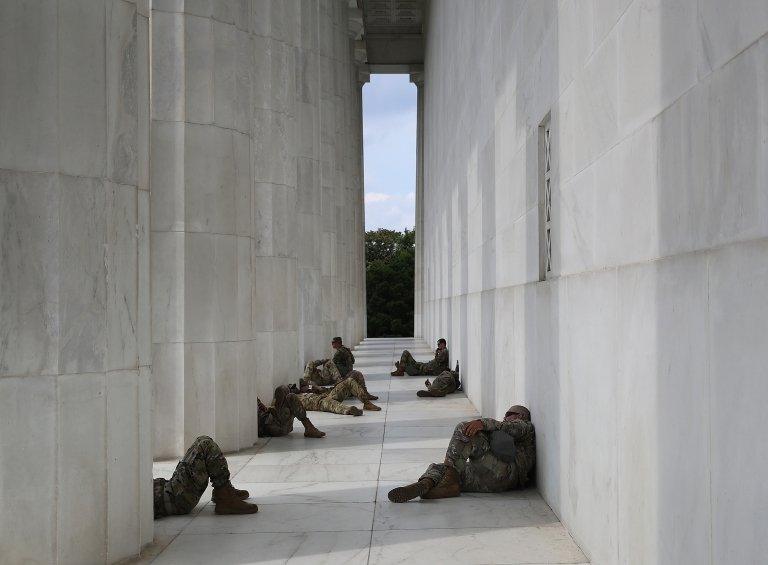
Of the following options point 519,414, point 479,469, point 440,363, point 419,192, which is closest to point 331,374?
point 440,363

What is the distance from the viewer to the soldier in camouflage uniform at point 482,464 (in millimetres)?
10734

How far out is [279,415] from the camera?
16.0m

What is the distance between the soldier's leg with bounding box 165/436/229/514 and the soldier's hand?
2878 millimetres

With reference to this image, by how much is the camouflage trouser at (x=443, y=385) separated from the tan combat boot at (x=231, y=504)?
12.4 metres

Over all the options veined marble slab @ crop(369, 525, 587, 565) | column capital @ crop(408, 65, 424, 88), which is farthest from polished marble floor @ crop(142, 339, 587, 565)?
column capital @ crop(408, 65, 424, 88)

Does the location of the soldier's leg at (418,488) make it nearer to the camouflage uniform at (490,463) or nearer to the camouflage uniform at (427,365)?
the camouflage uniform at (490,463)

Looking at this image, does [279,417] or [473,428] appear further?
[279,417]

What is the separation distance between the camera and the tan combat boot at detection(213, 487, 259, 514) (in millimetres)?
10023

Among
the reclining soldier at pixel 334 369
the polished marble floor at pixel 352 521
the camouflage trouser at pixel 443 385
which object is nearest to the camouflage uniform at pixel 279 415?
the polished marble floor at pixel 352 521

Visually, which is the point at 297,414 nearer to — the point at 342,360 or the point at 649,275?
the point at 342,360

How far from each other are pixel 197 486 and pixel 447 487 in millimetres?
2973

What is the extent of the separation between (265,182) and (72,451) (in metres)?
13.8

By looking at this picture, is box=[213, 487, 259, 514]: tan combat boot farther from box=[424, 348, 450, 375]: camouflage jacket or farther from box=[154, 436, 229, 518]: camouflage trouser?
box=[424, 348, 450, 375]: camouflage jacket

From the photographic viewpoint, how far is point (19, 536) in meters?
7.33
